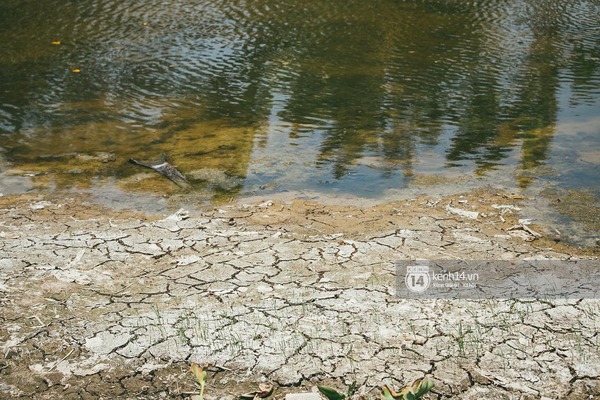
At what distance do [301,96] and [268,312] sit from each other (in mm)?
4204

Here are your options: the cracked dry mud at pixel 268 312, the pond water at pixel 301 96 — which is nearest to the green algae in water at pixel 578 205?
the pond water at pixel 301 96

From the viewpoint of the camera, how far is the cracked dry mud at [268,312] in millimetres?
3744

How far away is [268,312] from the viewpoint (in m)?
4.25

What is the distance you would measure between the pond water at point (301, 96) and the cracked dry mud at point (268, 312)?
816 millimetres

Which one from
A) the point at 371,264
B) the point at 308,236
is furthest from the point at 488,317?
the point at 308,236

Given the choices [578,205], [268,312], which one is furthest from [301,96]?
[268,312]

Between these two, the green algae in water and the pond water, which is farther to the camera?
the pond water

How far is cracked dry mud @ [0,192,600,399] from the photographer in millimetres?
3744

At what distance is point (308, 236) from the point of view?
5.19 m

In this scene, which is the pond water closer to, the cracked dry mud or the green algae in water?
the green algae in water

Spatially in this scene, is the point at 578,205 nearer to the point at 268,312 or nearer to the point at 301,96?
the point at 268,312

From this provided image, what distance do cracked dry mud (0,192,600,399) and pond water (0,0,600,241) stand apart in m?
0.82

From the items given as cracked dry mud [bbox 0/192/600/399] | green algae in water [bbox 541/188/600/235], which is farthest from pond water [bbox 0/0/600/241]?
cracked dry mud [bbox 0/192/600/399]

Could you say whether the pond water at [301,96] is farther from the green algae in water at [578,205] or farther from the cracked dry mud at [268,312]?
A: the cracked dry mud at [268,312]
